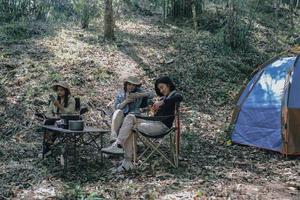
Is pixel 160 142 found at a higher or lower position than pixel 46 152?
higher

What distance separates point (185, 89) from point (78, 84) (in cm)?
232

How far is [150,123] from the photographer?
18.7 feet

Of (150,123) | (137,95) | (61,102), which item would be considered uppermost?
(137,95)

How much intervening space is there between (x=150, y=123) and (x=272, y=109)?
2.17 metres

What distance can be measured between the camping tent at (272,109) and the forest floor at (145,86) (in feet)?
0.64

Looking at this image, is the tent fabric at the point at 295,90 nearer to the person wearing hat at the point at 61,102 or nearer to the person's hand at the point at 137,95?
the person's hand at the point at 137,95

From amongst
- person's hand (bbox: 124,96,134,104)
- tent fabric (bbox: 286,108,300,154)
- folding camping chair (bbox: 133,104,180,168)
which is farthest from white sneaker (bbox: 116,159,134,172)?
tent fabric (bbox: 286,108,300,154)

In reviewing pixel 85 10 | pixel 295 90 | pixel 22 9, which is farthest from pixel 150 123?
pixel 22 9

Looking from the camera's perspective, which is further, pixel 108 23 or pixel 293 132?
pixel 108 23

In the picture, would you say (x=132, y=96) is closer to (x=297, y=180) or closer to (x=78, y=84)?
(x=297, y=180)

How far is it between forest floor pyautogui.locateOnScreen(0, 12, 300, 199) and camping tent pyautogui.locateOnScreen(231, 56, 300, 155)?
0.20 metres

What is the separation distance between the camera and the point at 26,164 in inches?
224

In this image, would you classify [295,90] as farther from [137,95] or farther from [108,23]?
[108,23]

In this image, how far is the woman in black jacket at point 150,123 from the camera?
5.52 metres
